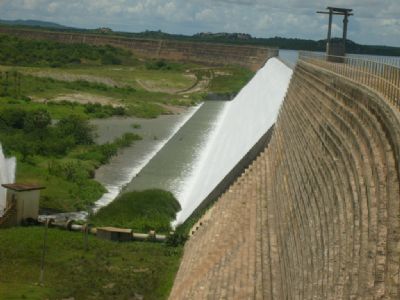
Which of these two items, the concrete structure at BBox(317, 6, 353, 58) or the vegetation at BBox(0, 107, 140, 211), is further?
the concrete structure at BBox(317, 6, 353, 58)

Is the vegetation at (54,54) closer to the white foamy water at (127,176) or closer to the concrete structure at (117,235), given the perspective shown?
the white foamy water at (127,176)

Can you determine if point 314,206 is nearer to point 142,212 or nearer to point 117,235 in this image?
point 117,235

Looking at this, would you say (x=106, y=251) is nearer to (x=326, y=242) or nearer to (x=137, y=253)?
(x=137, y=253)

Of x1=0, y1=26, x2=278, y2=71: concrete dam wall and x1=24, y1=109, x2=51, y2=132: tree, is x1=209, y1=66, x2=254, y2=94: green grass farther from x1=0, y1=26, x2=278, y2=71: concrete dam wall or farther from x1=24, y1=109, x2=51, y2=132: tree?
x1=24, y1=109, x2=51, y2=132: tree

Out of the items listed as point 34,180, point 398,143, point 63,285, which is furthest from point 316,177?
point 34,180

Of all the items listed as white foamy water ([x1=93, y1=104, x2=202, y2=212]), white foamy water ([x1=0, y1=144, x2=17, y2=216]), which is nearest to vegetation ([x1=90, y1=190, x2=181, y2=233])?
white foamy water ([x1=93, y1=104, x2=202, y2=212])
